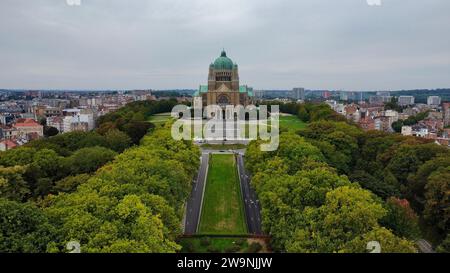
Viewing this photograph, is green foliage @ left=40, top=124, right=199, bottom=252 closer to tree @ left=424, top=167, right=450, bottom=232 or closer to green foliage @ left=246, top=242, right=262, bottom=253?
green foliage @ left=246, top=242, right=262, bottom=253

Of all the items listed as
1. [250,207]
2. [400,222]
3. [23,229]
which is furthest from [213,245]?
[23,229]

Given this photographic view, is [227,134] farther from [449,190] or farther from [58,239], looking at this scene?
[58,239]

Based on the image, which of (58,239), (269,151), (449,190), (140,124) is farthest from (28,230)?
(140,124)

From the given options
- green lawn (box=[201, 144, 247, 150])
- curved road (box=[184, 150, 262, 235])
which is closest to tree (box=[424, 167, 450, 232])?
curved road (box=[184, 150, 262, 235])

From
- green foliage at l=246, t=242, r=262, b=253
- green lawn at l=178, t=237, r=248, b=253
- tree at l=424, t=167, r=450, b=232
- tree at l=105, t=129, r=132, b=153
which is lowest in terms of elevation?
green lawn at l=178, t=237, r=248, b=253

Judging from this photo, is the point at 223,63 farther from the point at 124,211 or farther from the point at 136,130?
the point at 124,211

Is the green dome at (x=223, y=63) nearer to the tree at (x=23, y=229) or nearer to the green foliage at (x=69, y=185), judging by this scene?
the green foliage at (x=69, y=185)
